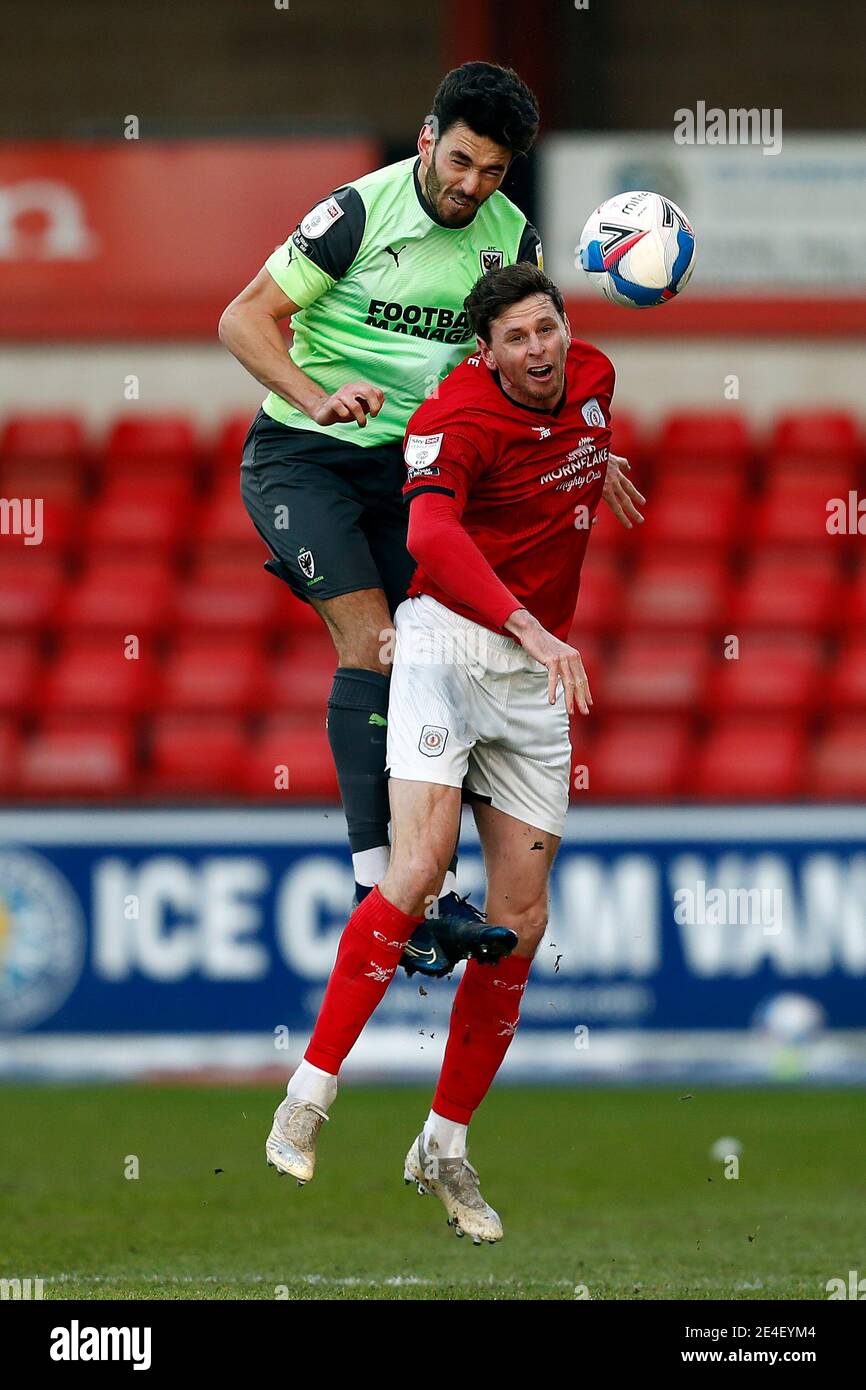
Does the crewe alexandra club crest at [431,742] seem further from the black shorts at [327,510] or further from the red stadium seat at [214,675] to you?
the red stadium seat at [214,675]

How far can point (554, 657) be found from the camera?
20.7 feet

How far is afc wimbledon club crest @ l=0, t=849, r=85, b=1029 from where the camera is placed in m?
11.8

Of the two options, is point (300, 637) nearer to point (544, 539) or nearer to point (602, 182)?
point (602, 182)

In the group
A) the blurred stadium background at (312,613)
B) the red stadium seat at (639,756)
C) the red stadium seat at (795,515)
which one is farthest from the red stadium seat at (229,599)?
the red stadium seat at (795,515)

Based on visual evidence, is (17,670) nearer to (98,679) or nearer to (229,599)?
(98,679)

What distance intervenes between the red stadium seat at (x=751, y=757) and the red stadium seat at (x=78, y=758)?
135 inches

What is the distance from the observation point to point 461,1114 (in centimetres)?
712

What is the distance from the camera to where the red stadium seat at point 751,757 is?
13.2m

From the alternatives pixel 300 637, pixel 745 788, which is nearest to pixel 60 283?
pixel 300 637

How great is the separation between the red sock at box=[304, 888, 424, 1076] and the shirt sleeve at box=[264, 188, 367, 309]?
1835mm

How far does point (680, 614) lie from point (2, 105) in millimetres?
6407

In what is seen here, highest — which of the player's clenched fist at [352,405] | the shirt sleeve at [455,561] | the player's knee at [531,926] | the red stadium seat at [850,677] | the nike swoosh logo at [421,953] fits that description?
the player's clenched fist at [352,405]

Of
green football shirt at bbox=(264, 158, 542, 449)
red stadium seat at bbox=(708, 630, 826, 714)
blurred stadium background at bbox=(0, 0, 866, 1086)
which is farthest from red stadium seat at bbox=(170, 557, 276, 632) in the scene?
green football shirt at bbox=(264, 158, 542, 449)

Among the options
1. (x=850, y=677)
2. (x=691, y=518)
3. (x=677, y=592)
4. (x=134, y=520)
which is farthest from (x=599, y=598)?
(x=134, y=520)
